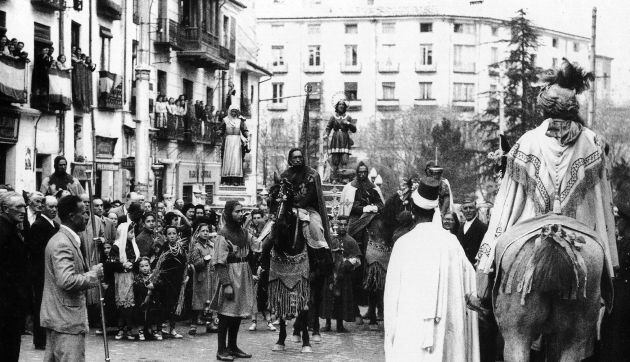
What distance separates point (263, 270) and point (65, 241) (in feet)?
18.7

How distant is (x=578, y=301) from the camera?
7.10m

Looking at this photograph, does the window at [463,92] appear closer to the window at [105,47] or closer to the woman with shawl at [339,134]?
the window at [105,47]

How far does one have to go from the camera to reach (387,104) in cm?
8469

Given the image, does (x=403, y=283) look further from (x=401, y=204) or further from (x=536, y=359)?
(x=401, y=204)

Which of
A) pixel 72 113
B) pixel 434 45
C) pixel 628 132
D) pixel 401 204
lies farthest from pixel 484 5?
pixel 401 204

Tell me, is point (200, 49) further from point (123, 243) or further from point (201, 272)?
point (123, 243)

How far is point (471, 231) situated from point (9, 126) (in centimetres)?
1477

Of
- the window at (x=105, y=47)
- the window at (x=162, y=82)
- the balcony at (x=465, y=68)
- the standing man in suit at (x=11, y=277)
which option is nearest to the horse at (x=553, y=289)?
the standing man in suit at (x=11, y=277)

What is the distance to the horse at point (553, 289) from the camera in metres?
7.05

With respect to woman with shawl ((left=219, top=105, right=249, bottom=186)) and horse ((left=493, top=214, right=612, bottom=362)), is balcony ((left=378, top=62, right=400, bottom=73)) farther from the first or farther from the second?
horse ((left=493, top=214, right=612, bottom=362))

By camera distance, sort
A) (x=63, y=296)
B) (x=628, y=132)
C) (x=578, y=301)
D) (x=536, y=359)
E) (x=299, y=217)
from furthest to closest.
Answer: (x=628, y=132) < (x=299, y=217) < (x=63, y=296) < (x=536, y=359) < (x=578, y=301)

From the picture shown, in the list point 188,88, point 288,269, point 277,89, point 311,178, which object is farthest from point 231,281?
point 277,89

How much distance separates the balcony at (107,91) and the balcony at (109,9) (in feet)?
6.07

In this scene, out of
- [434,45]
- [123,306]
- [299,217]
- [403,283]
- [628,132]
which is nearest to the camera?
[403,283]
